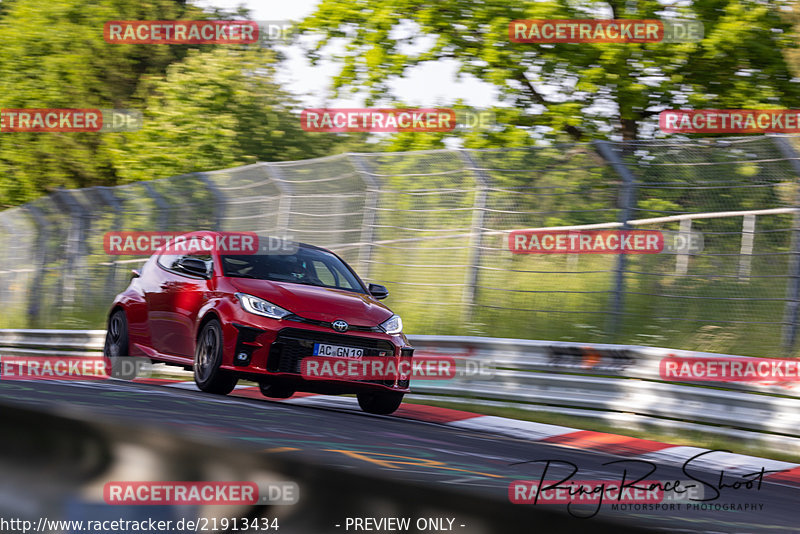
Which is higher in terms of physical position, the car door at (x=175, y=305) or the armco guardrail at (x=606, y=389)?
the car door at (x=175, y=305)

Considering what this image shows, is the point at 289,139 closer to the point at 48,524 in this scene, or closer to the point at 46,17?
the point at 46,17

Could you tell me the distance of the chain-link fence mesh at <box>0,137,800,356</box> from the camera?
348 inches

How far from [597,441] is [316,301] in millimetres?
2399

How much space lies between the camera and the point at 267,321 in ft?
24.9

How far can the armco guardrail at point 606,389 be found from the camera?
7.47 meters

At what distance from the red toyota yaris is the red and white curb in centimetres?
45

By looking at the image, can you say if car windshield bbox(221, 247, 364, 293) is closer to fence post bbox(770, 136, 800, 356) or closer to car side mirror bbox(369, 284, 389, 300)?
car side mirror bbox(369, 284, 389, 300)

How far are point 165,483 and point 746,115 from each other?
14532 millimetres
